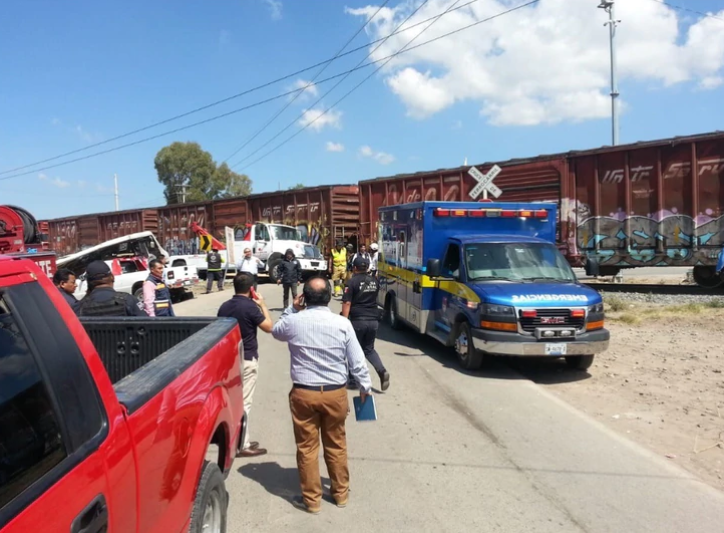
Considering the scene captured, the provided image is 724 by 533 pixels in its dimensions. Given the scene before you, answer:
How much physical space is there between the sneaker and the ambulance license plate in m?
4.31

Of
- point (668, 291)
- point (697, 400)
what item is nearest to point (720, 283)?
point (668, 291)

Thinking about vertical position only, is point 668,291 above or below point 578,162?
below

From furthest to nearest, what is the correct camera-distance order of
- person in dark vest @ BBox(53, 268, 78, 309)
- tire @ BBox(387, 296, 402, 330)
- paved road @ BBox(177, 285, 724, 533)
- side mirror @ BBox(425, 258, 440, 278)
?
tire @ BBox(387, 296, 402, 330) → side mirror @ BBox(425, 258, 440, 278) → person in dark vest @ BBox(53, 268, 78, 309) → paved road @ BBox(177, 285, 724, 533)

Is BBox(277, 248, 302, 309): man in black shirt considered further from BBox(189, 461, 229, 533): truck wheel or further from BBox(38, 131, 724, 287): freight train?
BBox(189, 461, 229, 533): truck wheel

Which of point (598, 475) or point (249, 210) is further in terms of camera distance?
point (249, 210)

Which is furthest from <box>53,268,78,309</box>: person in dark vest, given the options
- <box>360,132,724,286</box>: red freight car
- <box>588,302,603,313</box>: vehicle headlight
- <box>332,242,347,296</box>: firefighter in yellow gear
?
<box>360,132,724,286</box>: red freight car

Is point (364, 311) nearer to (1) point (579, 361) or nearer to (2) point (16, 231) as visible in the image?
(1) point (579, 361)

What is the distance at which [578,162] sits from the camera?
52.6 feet

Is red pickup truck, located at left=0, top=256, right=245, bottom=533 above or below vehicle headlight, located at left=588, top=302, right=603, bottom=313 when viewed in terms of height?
above

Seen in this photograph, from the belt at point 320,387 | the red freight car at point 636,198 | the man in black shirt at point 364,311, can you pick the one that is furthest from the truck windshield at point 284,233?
the belt at point 320,387

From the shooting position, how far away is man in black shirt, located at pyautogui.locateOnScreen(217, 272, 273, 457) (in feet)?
16.4

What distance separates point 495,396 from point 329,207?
1691 cm

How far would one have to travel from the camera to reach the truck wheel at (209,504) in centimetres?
266

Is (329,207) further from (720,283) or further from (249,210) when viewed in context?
(720,283)
